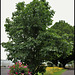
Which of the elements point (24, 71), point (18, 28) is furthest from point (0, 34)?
point (24, 71)

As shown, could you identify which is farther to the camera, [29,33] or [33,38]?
[29,33]

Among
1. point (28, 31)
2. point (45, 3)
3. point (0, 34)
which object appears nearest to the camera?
point (28, 31)

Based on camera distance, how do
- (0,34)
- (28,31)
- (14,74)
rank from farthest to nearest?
(0,34), (28,31), (14,74)

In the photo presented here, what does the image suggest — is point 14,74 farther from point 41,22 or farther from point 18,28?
point 41,22

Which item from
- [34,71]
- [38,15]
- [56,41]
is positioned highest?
[38,15]

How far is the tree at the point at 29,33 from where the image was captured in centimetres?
1548

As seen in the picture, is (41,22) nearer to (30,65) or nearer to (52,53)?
(52,53)

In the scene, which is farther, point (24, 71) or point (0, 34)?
point (0, 34)

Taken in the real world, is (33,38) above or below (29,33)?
below

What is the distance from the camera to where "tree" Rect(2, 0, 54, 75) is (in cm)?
1548

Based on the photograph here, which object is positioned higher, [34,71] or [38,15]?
[38,15]

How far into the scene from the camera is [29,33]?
659 inches

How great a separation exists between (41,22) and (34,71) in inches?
211

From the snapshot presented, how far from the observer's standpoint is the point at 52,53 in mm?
16078
